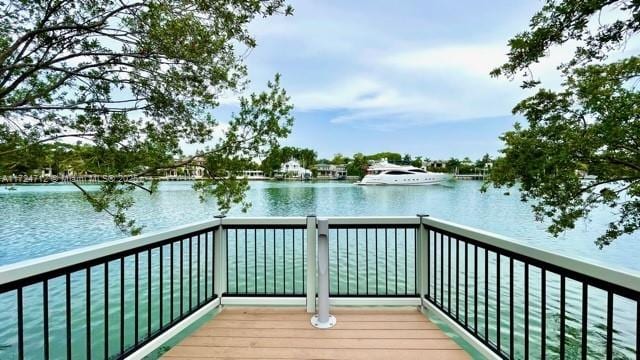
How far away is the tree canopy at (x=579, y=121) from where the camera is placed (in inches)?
167

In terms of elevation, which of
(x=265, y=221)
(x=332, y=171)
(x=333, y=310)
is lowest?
(x=333, y=310)

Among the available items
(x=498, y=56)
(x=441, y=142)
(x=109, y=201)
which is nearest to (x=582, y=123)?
(x=498, y=56)

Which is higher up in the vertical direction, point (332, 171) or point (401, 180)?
point (332, 171)

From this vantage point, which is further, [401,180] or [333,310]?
[401,180]

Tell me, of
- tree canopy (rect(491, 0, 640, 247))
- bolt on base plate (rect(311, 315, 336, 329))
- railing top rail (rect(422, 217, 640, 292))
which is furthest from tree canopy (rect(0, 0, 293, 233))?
tree canopy (rect(491, 0, 640, 247))

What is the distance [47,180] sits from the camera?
13.8 feet

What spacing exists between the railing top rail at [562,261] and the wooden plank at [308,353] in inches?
31.5

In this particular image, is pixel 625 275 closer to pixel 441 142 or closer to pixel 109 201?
pixel 109 201

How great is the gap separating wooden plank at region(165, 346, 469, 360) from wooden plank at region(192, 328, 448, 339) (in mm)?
209

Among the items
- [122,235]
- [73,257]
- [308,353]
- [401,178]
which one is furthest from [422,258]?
[401,178]

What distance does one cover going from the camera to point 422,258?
295 centimetres

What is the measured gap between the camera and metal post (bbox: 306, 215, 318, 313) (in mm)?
2953

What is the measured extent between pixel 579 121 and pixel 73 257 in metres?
6.40

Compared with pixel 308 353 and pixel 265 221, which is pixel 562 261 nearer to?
pixel 308 353
